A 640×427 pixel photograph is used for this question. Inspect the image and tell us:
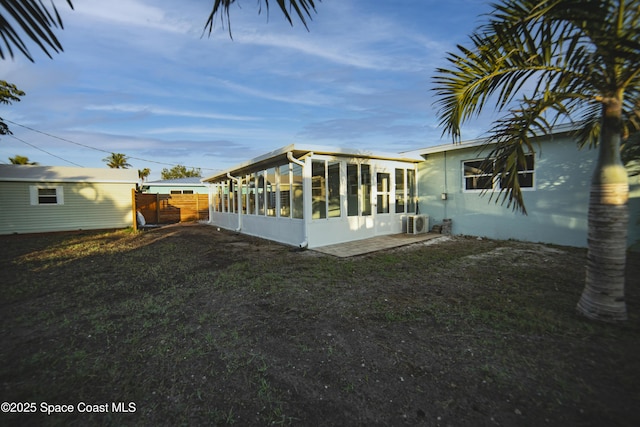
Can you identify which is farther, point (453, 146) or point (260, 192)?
point (260, 192)

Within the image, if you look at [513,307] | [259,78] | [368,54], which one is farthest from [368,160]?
[513,307]

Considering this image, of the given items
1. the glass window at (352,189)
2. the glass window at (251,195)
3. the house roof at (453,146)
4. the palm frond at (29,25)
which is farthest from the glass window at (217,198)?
the palm frond at (29,25)

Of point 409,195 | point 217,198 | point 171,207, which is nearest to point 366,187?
point 409,195

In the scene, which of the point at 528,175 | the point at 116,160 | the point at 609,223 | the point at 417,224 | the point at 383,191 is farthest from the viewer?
the point at 116,160

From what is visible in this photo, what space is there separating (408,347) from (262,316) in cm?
176

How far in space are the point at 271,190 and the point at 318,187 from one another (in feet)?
7.10

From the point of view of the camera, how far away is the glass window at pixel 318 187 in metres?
7.45

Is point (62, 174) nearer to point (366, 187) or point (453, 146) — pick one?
point (366, 187)

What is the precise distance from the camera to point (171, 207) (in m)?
17.4

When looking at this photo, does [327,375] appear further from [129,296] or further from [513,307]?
[129,296]

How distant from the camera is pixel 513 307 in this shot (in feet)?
10.9

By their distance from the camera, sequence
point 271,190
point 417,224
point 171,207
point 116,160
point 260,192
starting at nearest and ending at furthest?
1. point 271,190
2. point 417,224
3. point 260,192
4. point 171,207
5. point 116,160

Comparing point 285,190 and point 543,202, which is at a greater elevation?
point 285,190

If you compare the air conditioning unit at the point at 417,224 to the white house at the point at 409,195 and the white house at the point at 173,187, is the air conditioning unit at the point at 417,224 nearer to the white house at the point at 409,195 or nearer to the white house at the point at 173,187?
the white house at the point at 409,195
